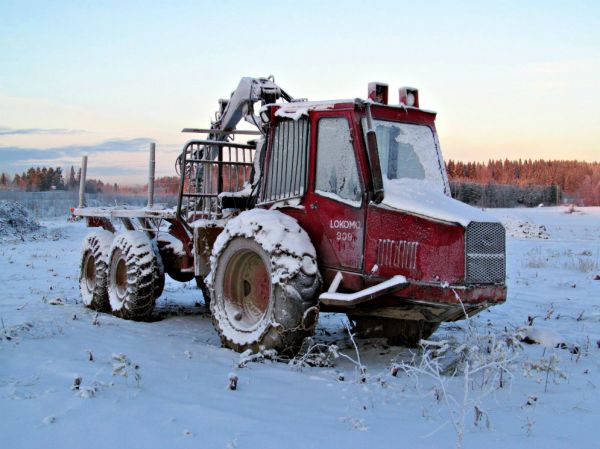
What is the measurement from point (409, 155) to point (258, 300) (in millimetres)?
2300

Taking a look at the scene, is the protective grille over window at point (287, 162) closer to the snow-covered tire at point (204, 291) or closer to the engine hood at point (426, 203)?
the engine hood at point (426, 203)

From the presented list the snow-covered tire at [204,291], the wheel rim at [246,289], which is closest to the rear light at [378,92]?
the wheel rim at [246,289]

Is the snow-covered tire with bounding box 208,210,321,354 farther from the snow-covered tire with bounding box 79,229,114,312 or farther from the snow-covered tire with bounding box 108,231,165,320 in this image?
the snow-covered tire with bounding box 79,229,114,312

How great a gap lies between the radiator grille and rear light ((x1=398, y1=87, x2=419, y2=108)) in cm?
181

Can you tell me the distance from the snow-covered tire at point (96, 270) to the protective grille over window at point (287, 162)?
366 centimetres

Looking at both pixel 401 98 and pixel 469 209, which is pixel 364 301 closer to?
pixel 469 209

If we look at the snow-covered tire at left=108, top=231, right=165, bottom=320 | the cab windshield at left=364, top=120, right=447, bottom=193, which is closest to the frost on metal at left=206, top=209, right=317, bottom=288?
the cab windshield at left=364, top=120, right=447, bottom=193

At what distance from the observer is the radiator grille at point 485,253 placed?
18.3ft

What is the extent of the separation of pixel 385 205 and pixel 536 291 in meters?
7.01

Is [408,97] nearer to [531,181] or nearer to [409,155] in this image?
[409,155]

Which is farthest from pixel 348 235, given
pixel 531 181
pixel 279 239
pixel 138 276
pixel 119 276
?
pixel 531 181

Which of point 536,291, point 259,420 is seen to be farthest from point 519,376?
point 536,291

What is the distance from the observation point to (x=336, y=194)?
636 centimetres

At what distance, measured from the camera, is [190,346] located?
6.72m
